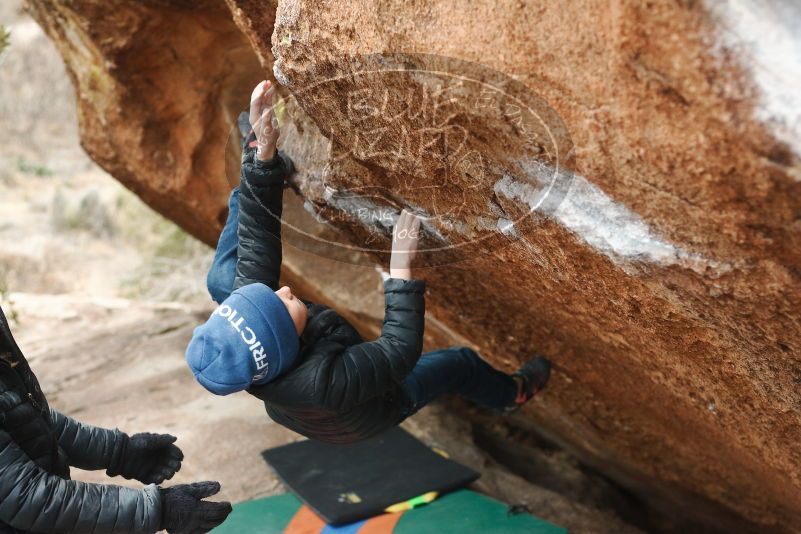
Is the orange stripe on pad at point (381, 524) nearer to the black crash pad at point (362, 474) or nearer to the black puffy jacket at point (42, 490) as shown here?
the black crash pad at point (362, 474)

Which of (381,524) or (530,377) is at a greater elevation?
(530,377)

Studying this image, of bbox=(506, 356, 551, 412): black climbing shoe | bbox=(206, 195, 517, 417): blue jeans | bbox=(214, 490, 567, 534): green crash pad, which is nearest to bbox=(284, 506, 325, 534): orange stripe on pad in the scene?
bbox=(214, 490, 567, 534): green crash pad

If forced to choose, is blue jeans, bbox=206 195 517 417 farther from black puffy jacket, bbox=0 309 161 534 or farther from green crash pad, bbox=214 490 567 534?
black puffy jacket, bbox=0 309 161 534

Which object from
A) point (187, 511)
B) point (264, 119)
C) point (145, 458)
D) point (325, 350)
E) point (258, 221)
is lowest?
point (145, 458)

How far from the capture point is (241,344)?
1863 mm

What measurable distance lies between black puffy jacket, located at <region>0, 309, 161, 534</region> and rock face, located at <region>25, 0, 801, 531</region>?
928mm

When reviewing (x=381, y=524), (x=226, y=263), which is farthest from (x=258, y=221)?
(x=381, y=524)

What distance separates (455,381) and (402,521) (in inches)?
27.0

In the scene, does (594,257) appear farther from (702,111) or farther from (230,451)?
(230,451)

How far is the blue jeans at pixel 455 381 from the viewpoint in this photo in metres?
2.49

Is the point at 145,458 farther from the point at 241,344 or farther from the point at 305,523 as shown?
the point at 305,523

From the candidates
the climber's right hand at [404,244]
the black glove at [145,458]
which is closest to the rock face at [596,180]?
the climber's right hand at [404,244]

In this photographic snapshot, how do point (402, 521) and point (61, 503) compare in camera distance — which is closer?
point (61, 503)

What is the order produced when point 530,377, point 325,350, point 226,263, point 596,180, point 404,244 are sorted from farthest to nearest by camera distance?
1. point 530,377
2. point 226,263
3. point 404,244
4. point 325,350
5. point 596,180
